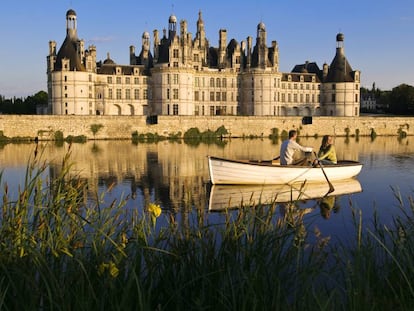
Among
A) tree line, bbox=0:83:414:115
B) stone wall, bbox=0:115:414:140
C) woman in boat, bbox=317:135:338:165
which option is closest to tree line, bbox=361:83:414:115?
tree line, bbox=0:83:414:115

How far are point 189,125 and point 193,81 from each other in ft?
33.9

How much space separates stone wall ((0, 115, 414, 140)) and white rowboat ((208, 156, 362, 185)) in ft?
75.8

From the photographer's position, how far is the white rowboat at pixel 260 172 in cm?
1376

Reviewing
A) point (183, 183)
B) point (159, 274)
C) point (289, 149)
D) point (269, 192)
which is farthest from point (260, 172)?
point (159, 274)

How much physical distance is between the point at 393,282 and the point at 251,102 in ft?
174

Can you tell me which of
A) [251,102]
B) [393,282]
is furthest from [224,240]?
[251,102]

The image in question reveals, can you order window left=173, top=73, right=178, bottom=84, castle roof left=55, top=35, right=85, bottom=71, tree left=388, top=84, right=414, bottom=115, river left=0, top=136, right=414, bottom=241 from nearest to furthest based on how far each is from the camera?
river left=0, top=136, right=414, bottom=241 → castle roof left=55, top=35, right=85, bottom=71 → window left=173, top=73, right=178, bottom=84 → tree left=388, top=84, right=414, bottom=115

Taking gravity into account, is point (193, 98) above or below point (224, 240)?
above

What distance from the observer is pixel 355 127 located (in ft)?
171

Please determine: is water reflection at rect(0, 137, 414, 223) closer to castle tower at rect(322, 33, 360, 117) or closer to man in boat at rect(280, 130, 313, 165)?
man in boat at rect(280, 130, 313, 165)

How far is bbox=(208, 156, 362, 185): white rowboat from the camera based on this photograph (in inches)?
542

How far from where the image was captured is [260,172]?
546 inches

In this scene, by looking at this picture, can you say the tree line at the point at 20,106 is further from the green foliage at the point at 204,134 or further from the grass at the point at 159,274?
the grass at the point at 159,274

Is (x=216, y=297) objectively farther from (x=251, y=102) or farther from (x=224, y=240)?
(x=251, y=102)
